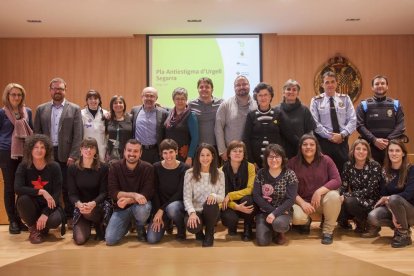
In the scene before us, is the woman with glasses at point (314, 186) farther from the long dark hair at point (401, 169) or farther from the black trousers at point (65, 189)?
the black trousers at point (65, 189)

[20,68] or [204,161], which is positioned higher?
[20,68]

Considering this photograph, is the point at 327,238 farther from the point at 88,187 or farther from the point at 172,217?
the point at 88,187

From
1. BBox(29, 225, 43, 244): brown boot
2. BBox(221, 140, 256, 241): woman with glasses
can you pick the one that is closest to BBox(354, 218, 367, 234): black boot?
BBox(221, 140, 256, 241): woman with glasses

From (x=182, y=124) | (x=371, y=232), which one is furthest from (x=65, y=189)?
(x=371, y=232)

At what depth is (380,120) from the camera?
438 cm

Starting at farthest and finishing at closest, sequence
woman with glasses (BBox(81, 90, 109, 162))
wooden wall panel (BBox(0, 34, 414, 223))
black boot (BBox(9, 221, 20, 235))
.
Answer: wooden wall panel (BBox(0, 34, 414, 223)), woman with glasses (BBox(81, 90, 109, 162)), black boot (BBox(9, 221, 20, 235))

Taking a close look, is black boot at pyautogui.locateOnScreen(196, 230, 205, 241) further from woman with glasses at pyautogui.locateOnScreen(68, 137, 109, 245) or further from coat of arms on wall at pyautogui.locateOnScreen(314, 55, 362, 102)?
coat of arms on wall at pyautogui.locateOnScreen(314, 55, 362, 102)

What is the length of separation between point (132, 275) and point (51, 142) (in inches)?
142

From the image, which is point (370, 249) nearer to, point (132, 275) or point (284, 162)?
point (284, 162)

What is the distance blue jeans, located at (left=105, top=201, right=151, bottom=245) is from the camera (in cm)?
362

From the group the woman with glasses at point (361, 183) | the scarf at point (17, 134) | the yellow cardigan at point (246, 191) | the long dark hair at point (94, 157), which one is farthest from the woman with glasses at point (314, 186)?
the scarf at point (17, 134)

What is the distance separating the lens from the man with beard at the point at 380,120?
434cm

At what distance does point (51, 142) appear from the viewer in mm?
3998

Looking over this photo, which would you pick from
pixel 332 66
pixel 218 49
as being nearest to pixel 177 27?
pixel 218 49
